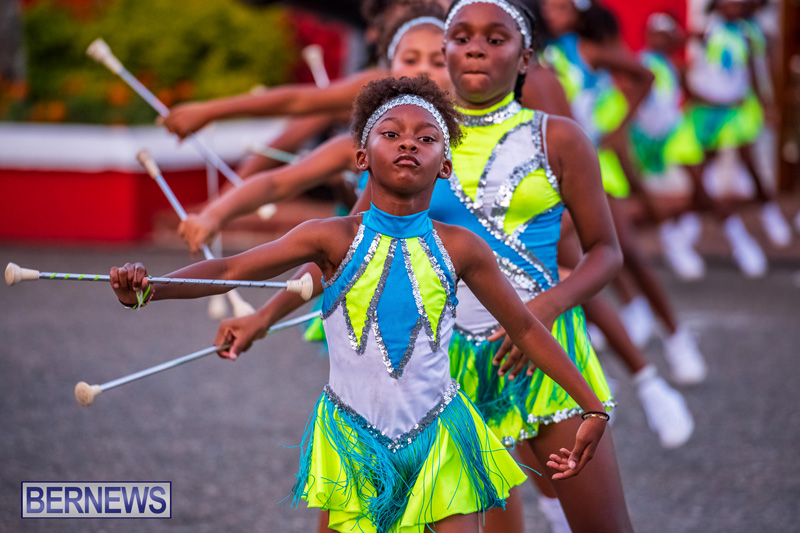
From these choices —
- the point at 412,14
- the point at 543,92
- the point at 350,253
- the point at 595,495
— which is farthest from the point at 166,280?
the point at 543,92

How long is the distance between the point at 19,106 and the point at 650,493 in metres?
9.20

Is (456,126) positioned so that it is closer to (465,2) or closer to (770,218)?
(465,2)

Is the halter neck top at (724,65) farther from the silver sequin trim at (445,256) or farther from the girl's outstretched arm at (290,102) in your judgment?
the silver sequin trim at (445,256)

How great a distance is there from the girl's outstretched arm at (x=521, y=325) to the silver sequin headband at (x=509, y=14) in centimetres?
70

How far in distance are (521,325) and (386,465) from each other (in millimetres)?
437

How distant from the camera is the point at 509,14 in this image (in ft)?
9.72

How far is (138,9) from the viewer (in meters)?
13.7

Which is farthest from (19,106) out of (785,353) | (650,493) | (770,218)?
(650,493)

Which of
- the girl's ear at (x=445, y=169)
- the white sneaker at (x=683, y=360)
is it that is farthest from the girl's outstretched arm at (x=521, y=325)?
the white sneaker at (x=683, y=360)

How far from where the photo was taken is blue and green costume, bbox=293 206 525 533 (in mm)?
2521

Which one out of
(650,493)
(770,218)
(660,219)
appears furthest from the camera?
(770,218)

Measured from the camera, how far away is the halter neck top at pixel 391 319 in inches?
99.2

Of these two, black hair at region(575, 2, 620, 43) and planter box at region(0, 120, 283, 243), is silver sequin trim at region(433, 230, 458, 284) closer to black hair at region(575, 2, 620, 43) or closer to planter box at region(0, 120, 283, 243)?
black hair at region(575, 2, 620, 43)

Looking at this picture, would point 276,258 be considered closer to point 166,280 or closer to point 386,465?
point 166,280
